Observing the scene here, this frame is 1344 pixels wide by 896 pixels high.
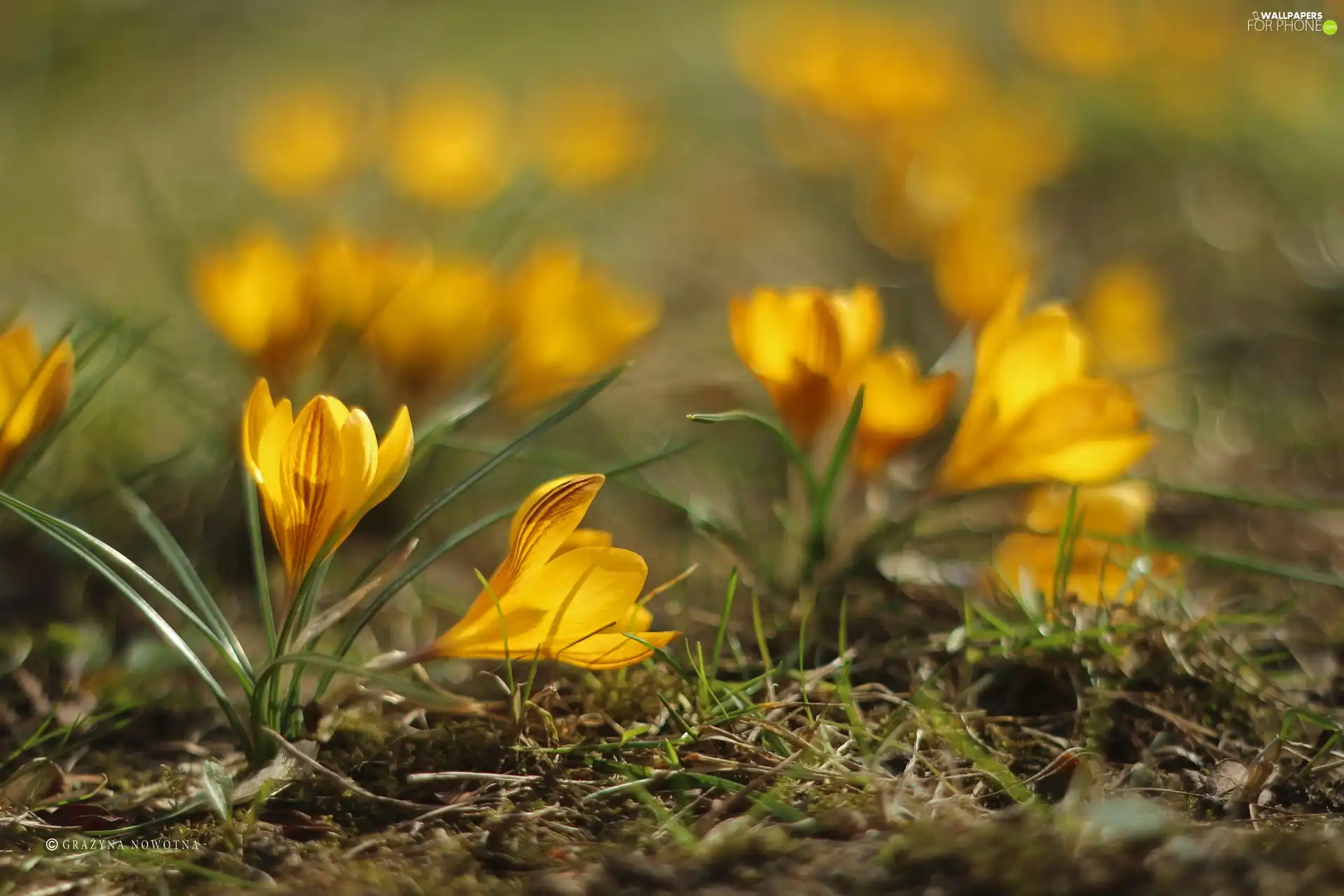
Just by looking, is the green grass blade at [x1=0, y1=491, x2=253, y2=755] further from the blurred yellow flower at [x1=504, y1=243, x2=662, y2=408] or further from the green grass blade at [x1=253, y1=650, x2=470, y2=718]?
the blurred yellow flower at [x1=504, y1=243, x2=662, y2=408]

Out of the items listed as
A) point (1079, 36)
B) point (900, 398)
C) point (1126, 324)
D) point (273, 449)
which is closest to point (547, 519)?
point (273, 449)

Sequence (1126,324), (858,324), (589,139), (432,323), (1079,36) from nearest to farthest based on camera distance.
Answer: (858,324) → (432,323) → (1126,324) → (589,139) → (1079,36)

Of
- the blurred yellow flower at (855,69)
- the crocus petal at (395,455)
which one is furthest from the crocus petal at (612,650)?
the blurred yellow flower at (855,69)

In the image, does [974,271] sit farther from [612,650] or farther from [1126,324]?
[612,650]

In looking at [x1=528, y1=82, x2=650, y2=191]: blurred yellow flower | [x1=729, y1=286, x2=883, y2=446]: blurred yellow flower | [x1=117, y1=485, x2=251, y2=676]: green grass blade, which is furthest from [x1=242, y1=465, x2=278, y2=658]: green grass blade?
[x1=528, y1=82, x2=650, y2=191]: blurred yellow flower

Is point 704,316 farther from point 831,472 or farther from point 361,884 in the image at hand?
point 361,884

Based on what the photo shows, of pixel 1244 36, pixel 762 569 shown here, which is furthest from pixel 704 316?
pixel 1244 36

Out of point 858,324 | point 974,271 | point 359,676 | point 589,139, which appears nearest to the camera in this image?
point 359,676
